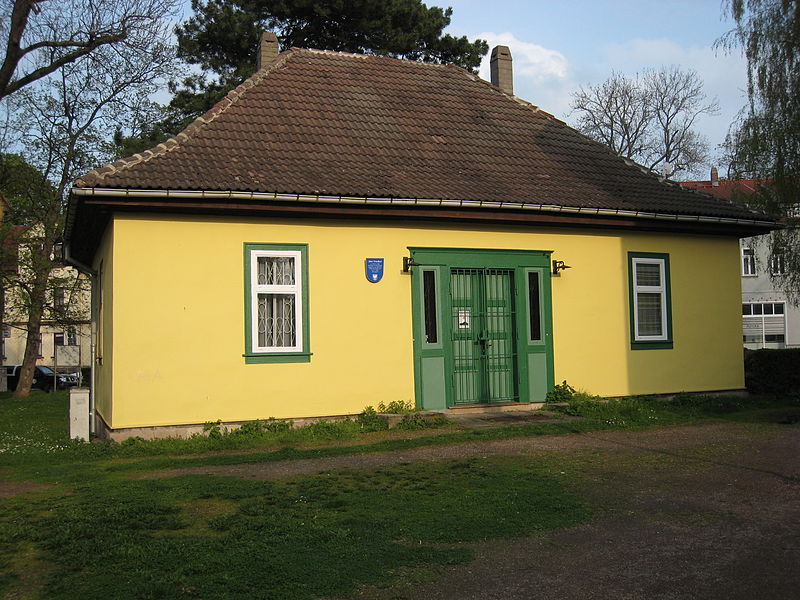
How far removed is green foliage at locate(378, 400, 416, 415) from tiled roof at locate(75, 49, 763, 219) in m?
3.13

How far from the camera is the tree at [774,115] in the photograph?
59.2ft

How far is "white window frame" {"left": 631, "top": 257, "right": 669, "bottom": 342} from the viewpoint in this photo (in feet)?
46.6

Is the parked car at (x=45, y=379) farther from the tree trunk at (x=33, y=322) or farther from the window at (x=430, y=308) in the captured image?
the window at (x=430, y=308)

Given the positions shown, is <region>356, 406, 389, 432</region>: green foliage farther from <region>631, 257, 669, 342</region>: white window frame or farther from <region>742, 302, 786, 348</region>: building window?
<region>742, 302, 786, 348</region>: building window

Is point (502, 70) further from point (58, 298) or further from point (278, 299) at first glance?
point (58, 298)

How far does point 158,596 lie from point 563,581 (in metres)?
2.38

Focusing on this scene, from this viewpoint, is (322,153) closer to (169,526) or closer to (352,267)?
(352,267)

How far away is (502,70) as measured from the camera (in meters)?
18.2

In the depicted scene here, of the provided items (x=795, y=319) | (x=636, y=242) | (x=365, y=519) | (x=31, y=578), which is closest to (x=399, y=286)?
(x=636, y=242)

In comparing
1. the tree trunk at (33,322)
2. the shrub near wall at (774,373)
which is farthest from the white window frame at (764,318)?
the tree trunk at (33,322)

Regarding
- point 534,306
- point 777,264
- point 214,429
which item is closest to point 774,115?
point 777,264

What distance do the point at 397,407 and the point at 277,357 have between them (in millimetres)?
1985

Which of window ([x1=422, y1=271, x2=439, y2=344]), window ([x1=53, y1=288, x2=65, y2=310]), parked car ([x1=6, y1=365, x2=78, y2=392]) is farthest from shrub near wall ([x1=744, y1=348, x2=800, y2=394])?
parked car ([x1=6, y1=365, x2=78, y2=392])

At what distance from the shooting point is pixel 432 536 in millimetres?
5941
